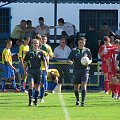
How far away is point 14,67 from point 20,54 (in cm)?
188

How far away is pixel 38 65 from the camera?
830 inches

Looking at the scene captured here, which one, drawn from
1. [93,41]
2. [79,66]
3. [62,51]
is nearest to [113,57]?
[79,66]

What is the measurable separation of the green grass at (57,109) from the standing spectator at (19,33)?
4.93 meters

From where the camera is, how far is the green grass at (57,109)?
18.0 metres

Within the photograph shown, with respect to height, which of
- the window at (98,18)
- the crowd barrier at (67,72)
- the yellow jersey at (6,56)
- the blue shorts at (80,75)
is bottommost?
the crowd barrier at (67,72)

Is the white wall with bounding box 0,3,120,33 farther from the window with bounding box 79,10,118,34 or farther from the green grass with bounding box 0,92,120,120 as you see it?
the green grass with bounding box 0,92,120,120

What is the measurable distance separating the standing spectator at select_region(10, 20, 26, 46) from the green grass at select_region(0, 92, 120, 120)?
4933 millimetres

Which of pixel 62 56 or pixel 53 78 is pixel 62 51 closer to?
pixel 62 56

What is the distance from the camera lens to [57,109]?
65.7 feet

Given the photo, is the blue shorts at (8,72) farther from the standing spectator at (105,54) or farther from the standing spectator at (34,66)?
the standing spectator at (34,66)

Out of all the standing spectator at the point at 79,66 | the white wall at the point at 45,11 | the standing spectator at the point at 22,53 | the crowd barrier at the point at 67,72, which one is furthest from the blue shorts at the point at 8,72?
the white wall at the point at 45,11

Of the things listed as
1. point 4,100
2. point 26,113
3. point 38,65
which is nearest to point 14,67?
point 4,100

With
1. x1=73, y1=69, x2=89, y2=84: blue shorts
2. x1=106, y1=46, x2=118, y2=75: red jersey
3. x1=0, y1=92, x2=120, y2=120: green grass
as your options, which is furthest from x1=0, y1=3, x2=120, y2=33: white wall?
x1=73, y1=69, x2=89, y2=84: blue shorts

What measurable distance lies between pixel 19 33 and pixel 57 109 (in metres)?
10.4
